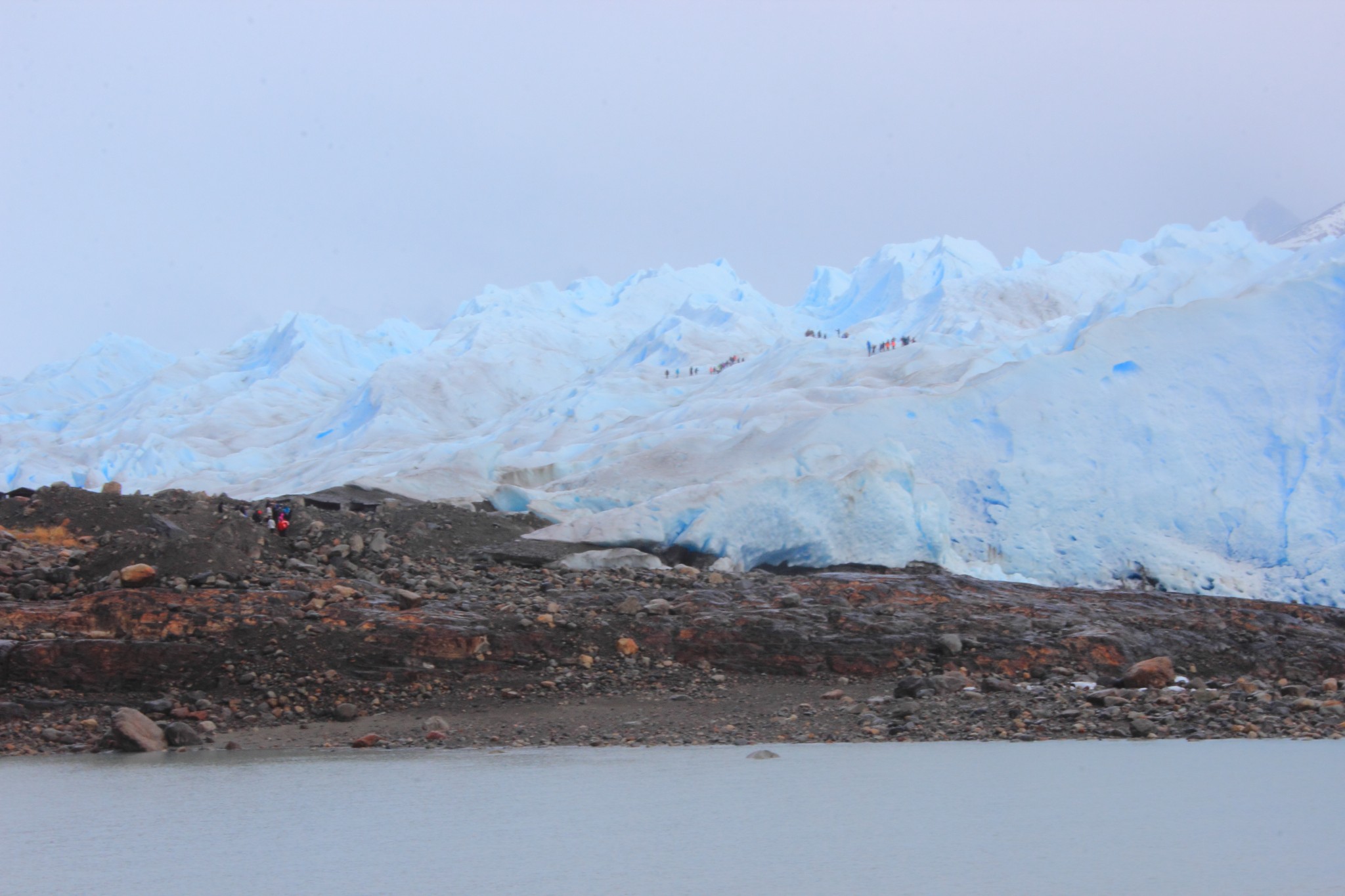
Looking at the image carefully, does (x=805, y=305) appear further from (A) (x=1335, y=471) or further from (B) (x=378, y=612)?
(B) (x=378, y=612)

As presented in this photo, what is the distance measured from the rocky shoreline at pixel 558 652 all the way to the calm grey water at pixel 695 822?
817mm

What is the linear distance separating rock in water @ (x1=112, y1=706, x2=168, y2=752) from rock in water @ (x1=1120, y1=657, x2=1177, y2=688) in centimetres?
756

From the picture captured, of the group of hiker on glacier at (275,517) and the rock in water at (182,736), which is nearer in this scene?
the rock in water at (182,736)

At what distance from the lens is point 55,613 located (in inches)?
367

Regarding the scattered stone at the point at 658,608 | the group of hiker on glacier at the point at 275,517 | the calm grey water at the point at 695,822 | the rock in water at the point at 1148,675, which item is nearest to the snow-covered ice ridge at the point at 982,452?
the group of hiker on glacier at the point at 275,517

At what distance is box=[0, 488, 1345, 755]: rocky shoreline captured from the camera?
8.13 m

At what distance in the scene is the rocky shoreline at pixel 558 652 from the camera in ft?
26.7

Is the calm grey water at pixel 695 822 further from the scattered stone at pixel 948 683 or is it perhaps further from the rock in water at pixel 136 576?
the rock in water at pixel 136 576

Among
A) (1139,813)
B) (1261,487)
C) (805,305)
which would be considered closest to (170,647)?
(1139,813)

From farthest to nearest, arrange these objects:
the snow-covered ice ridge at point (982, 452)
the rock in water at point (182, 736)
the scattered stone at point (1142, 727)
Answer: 1. the snow-covered ice ridge at point (982, 452)
2. the rock in water at point (182, 736)
3. the scattered stone at point (1142, 727)

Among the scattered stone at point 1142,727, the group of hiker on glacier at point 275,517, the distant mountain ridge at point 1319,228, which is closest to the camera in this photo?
the scattered stone at point 1142,727

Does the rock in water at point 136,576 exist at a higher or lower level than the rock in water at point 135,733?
higher

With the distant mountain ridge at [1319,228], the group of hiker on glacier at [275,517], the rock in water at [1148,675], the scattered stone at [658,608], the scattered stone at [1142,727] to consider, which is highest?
the distant mountain ridge at [1319,228]

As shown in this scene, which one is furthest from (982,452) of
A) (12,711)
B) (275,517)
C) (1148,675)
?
(12,711)
